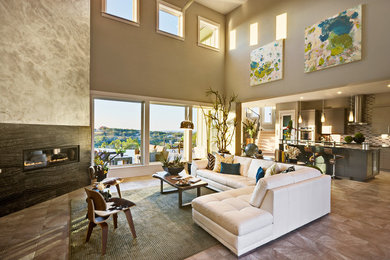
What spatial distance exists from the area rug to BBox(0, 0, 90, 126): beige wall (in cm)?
207

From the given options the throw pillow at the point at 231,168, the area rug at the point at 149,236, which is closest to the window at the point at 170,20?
the throw pillow at the point at 231,168

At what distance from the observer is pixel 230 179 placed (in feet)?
13.0

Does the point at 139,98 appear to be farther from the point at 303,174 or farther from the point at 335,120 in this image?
the point at 335,120

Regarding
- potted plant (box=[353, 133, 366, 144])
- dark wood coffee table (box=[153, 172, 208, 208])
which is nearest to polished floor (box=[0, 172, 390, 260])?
dark wood coffee table (box=[153, 172, 208, 208])

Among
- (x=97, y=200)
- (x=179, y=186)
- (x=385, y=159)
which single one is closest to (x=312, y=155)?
(x=385, y=159)

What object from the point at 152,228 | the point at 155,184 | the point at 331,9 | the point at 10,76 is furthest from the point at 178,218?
the point at 331,9

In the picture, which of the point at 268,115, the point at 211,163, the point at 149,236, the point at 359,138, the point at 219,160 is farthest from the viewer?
the point at 268,115

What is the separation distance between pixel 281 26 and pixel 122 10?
508cm

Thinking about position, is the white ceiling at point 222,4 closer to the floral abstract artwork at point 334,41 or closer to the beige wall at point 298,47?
the beige wall at point 298,47

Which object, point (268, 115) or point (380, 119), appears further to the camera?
point (268, 115)

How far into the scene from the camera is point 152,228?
2.79 m

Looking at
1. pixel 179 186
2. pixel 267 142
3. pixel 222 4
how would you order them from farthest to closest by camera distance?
pixel 267 142
pixel 222 4
pixel 179 186

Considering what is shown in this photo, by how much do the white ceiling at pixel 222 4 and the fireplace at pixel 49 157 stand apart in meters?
6.83

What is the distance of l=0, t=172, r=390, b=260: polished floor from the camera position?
87.0 inches
